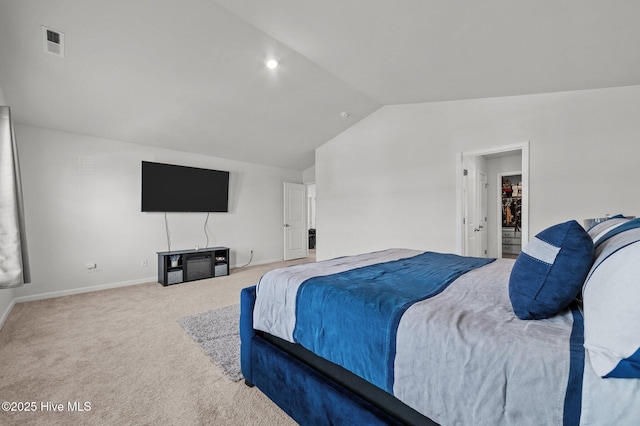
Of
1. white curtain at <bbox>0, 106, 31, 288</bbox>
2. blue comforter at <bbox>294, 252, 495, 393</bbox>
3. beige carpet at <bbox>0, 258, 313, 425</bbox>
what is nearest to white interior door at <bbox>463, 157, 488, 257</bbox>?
blue comforter at <bbox>294, 252, 495, 393</bbox>

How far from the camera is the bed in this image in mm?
761

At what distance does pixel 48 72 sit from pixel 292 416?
377 cm

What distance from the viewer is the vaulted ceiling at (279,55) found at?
7.14ft

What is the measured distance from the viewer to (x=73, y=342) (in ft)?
8.23

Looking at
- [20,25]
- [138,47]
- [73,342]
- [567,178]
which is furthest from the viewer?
[567,178]

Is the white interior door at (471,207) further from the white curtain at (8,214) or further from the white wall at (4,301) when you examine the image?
the white wall at (4,301)

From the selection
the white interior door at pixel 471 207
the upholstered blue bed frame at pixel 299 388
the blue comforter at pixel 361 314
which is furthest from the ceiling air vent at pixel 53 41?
the white interior door at pixel 471 207

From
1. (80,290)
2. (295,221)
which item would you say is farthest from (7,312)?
(295,221)

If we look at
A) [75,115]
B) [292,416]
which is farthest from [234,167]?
[292,416]

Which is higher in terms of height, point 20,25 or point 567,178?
point 20,25

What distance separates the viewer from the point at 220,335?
2.60m

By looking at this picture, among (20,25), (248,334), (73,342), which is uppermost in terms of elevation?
(20,25)

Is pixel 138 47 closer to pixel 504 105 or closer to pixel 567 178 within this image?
pixel 504 105

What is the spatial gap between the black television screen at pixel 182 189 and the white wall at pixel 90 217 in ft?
0.51
